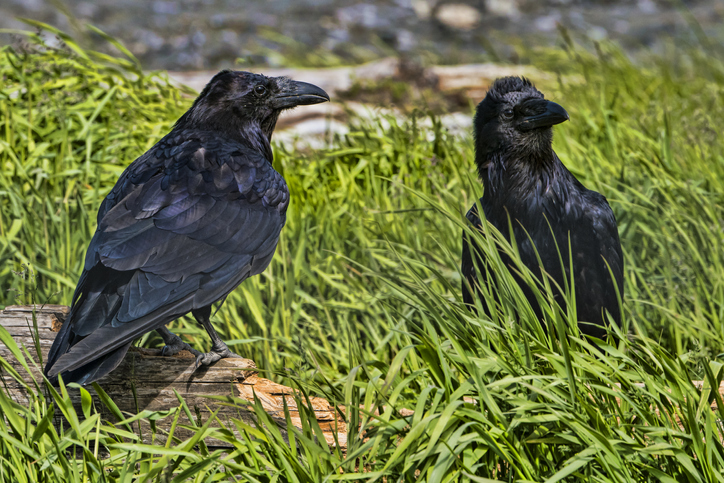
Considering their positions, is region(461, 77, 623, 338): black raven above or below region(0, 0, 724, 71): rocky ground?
below

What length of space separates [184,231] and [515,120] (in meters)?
1.30

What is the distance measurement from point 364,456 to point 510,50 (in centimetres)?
969

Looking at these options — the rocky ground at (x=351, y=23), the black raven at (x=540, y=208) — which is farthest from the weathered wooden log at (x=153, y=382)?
the rocky ground at (x=351, y=23)

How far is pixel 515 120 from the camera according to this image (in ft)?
8.41

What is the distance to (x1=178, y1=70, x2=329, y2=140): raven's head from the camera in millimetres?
2850

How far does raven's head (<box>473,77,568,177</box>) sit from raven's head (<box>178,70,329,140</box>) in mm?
720

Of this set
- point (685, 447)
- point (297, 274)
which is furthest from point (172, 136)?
point (685, 447)

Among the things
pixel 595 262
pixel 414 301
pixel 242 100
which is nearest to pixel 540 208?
pixel 595 262

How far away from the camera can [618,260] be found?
2680mm

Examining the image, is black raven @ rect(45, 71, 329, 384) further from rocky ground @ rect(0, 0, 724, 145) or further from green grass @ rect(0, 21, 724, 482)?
rocky ground @ rect(0, 0, 724, 145)

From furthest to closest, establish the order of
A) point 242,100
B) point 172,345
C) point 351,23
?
1. point 351,23
2. point 242,100
3. point 172,345

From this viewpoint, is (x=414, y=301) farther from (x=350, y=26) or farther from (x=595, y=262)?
(x=350, y=26)

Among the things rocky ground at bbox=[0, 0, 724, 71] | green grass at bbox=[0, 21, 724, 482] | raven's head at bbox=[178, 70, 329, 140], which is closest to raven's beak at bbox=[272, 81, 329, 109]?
raven's head at bbox=[178, 70, 329, 140]

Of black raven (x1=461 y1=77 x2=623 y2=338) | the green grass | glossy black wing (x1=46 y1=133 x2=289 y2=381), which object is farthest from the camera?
black raven (x1=461 y1=77 x2=623 y2=338)
